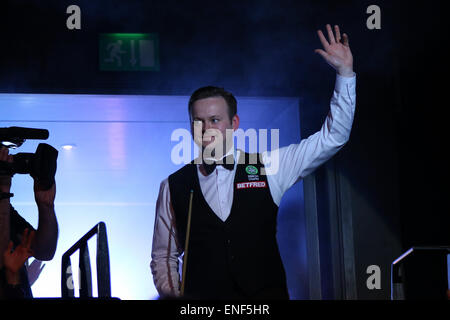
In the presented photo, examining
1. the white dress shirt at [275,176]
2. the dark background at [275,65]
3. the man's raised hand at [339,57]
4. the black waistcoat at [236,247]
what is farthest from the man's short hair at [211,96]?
the dark background at [275,65]

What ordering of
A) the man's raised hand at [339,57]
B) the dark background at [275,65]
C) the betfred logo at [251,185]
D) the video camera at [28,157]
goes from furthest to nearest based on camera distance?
the dark background at [275,65]
the betfred logo at [251,185]
the man's raised hand at [339,57]
the video camera at [28,157]

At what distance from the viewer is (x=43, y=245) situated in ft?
6.26

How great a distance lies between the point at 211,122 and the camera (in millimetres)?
Answer: 1941

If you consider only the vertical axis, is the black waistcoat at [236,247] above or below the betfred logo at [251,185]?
below

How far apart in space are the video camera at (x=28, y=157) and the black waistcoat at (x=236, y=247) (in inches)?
18.2

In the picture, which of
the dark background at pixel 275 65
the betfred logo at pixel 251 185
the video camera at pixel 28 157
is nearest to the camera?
the video camera at pixel 28 157

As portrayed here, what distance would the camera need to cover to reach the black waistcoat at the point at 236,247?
1837 millimetres

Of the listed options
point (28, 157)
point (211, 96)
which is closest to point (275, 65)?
point (211, 96)

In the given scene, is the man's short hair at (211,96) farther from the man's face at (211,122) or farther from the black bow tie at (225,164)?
the black bow tie at (225,164)

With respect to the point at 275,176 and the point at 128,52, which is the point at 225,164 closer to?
the point at 275,176

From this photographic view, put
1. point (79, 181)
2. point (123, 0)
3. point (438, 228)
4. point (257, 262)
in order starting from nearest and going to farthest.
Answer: point (257, 262)
point (438, 228)
point (123, 0)
point (79, 181)
